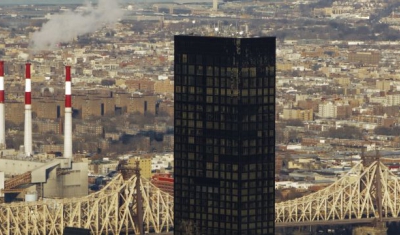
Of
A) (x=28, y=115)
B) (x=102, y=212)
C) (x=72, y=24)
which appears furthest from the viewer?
(x=72, y=24)

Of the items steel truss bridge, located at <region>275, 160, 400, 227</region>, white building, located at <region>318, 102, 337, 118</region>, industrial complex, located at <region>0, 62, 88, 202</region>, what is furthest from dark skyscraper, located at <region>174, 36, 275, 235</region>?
white building, located at <region>318, 102, 337, 118</region>

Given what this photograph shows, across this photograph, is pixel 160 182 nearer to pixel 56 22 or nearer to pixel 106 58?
pixel 56 22

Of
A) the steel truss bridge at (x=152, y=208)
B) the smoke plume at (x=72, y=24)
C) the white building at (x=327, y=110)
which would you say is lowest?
the white building at (x=327, y=110)

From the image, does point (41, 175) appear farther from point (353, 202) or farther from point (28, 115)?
point (353, 202)

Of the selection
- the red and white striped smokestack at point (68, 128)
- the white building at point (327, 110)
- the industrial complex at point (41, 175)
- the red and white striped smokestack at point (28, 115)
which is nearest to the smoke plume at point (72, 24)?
the white building at point (327, 110)

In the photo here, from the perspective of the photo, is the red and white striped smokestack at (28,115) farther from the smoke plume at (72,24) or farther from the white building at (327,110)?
the white building at (327,110)

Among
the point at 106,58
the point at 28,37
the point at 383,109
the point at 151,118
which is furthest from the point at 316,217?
the point at 106,58

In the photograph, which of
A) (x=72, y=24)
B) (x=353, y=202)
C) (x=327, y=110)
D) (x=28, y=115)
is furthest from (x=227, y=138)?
(x=327, y=110)
